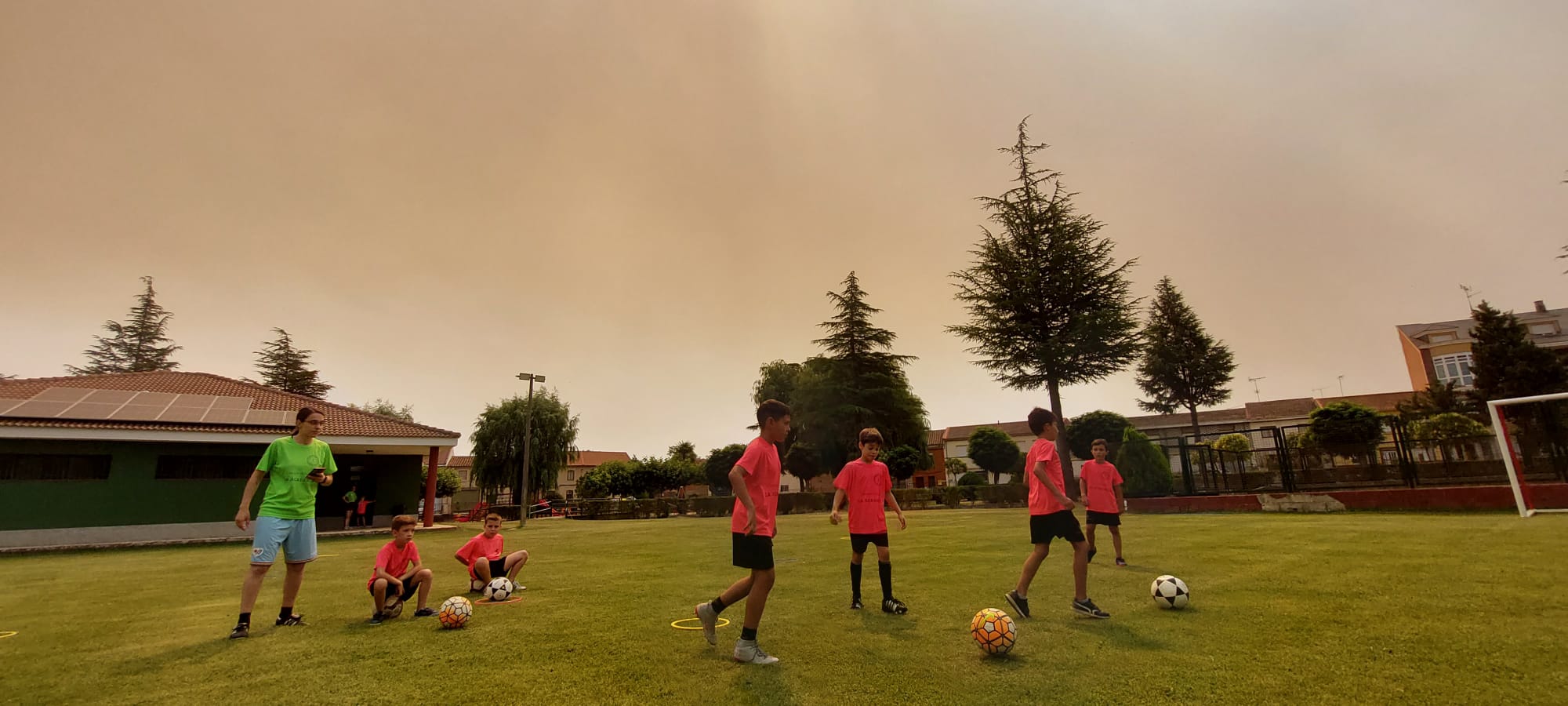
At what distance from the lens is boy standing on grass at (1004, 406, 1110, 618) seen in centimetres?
567

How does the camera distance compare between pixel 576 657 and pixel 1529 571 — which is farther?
pixel 1529 571

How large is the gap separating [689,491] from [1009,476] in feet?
115

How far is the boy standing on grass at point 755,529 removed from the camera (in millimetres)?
4562

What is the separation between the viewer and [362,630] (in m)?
5.79

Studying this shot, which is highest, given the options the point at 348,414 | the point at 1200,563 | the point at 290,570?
the point at 348,414

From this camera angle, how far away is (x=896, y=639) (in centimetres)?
509

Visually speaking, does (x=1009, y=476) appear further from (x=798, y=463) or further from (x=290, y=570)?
(x=290, y=570)

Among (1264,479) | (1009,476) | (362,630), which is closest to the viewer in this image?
(362,630)

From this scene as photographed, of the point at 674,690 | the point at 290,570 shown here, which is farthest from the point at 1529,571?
the point at 290,570

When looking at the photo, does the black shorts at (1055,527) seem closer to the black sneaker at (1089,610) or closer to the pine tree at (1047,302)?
the black sneaker at (1089,610)

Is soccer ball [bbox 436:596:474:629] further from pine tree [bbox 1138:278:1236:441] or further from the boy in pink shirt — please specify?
pine tree [bbox 1138:278:1236:441]

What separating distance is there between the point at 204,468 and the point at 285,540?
22.2 metres

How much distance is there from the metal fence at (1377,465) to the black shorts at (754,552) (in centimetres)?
2117

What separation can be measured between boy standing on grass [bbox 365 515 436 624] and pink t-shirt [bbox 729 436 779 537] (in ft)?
12.0
